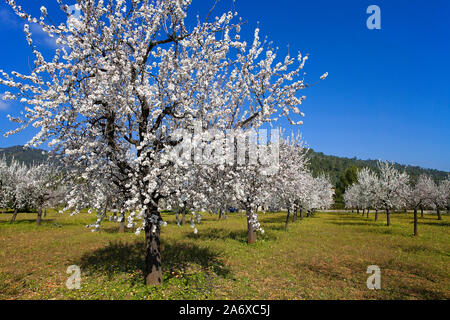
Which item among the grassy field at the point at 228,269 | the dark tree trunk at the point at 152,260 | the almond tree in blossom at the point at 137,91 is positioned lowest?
the grassy field at the point at 228,269

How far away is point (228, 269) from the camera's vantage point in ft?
41.2

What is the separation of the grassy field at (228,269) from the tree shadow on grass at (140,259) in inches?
2.1

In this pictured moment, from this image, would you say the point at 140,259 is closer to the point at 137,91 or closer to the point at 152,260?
the point at 152,260

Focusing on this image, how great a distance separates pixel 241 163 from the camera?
359 inches

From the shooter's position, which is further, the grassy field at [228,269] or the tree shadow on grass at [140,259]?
the tree shadow on grass at [140,259]

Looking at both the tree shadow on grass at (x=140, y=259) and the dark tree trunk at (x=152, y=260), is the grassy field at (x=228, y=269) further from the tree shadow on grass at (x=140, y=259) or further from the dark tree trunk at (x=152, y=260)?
the dark tree trunk at (x=152, y=260)

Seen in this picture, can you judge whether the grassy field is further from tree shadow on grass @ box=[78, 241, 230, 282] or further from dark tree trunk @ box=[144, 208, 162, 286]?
dark tree trunk @ box=[144, 208, 162, 286]

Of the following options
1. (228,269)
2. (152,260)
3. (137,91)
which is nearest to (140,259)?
(152,260)

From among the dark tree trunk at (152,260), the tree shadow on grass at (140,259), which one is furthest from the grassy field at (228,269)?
the dark tree trunk at (152,260)

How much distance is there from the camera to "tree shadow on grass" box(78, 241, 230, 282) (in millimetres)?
11827

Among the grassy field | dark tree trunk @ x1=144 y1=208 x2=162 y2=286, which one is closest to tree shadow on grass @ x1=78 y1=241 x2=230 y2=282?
the grassy field

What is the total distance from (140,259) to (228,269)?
17.2 ft

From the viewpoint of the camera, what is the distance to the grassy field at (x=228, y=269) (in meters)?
9.70

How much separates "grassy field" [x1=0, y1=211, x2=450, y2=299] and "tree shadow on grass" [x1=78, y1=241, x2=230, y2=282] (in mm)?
55
